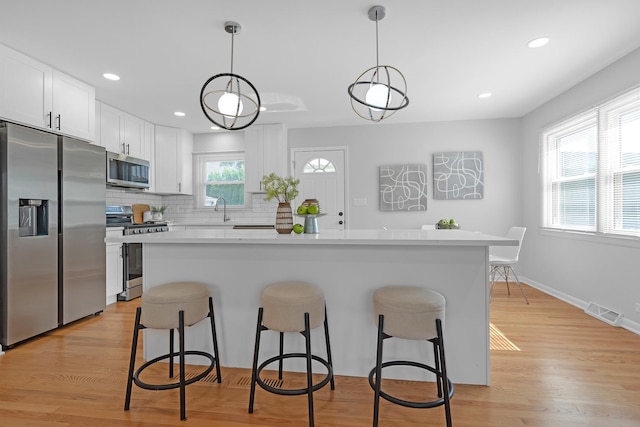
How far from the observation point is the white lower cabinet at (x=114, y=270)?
387 cm

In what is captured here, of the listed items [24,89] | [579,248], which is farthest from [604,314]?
[24,89]

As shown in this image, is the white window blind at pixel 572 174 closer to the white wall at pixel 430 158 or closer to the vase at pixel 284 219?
the white wall at pixel 430 158

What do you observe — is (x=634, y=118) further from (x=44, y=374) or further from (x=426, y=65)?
(x=44, y=374)

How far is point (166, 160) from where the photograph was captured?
16.9ft

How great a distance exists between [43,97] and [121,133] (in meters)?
1.36

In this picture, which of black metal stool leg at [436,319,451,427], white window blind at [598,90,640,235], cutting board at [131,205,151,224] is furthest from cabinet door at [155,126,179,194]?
white window blind at [598,90,640,235]

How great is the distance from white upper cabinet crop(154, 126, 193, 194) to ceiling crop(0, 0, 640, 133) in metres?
1.19

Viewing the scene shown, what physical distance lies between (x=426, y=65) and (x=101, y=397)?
11.8ft

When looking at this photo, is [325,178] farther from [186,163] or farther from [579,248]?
[579,248]

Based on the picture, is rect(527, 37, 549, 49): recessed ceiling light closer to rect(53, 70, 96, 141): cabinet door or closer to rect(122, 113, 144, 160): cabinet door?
rect(53, 70, 96, 141): cabinet door

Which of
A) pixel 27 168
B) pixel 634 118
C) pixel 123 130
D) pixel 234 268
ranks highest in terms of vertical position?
pixel 123 130

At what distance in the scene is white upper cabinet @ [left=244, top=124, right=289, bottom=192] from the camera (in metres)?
5.10

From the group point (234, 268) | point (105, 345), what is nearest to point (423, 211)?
point (234, 268)

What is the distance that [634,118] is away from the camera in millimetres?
2951
